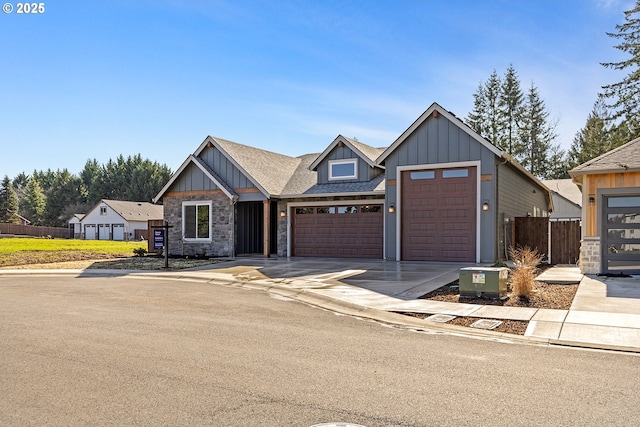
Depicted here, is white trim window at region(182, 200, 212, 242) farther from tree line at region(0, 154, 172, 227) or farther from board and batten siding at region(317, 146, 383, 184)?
tree line at region(0, 154, 172, 227)

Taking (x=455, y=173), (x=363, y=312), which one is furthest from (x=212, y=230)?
(x=363, y=312)

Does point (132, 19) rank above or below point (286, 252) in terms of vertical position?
above

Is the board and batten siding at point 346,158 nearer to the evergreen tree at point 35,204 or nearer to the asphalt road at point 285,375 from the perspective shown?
the asphalt road at point 285,375

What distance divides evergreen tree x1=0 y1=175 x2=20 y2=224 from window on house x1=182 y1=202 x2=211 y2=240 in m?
68.0

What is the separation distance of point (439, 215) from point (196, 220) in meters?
12.2

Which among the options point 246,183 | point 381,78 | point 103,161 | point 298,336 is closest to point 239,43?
point 381,78

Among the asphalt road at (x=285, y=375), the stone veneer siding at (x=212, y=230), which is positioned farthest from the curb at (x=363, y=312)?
the stone veneer siding at (x=212, y=230)

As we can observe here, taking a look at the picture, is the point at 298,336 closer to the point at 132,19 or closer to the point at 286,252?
the point at 132,19

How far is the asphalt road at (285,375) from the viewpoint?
436 centimetres

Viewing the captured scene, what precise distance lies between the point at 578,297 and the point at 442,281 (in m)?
3.58

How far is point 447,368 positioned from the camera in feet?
19.2

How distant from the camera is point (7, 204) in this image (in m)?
78.9

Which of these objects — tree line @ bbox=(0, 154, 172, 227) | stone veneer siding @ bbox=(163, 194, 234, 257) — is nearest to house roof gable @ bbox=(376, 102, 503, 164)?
stone veneer siding @ bbox=(163, 194, 234, 257)

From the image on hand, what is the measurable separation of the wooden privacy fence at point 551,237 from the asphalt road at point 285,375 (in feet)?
43.4
